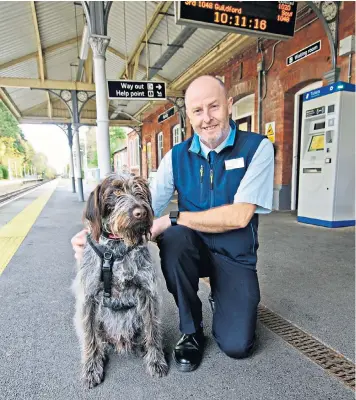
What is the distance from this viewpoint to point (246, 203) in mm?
1977

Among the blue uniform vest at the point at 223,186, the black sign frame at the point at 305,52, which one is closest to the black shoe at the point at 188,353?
the blue uniform vest at the point at 223,186

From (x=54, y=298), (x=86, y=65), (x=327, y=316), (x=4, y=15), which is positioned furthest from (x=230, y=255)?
(x=86, y=65)

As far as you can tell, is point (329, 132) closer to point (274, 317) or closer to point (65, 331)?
point (274, 317)

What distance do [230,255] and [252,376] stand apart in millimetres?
759

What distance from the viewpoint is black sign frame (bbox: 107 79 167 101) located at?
21.7ft

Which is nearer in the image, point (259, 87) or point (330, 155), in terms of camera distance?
point (330, 155)

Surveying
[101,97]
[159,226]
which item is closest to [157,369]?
[159,226]

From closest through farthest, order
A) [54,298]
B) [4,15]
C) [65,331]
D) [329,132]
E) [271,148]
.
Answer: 1. [271,148]
2. [65,331]
3. [54,298]
4. [329,132]
5. [4,15]

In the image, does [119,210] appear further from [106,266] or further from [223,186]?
[223,186]

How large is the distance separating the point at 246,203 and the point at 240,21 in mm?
3730

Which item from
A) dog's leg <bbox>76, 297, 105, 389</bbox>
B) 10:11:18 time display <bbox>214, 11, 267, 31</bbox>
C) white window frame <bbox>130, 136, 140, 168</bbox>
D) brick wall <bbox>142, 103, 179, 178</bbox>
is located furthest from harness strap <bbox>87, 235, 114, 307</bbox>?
white window frame <bbox>130, 136, 140, 168</bbox>

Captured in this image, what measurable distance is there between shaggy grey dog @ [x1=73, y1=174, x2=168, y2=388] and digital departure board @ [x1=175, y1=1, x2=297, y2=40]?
11.5 feet

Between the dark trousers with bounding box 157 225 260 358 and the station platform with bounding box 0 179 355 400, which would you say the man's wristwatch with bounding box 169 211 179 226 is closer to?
the dark trousers with bounding box 157 225 260 358

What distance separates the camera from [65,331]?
7.64 ft
